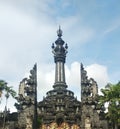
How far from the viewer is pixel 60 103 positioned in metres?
65.6

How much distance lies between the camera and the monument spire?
75.8 meters

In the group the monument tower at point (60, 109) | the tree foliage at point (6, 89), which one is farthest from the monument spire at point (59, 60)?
the tree foliage at point (6, 89)

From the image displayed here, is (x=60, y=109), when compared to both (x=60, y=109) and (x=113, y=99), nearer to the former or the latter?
(x=60, y=109)

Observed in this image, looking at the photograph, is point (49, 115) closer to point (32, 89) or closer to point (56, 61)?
point (32, 89)

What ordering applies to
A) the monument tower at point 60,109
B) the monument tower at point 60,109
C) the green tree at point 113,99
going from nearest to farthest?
the green tree at point 113,99, the monument tower at point 60,109, the monument tower at point 60,109

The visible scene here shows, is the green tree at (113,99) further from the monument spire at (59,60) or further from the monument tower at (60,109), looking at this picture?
the monument spire at (59,60)

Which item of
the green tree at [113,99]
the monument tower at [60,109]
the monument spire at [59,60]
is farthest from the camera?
the monument spire at [59,60]

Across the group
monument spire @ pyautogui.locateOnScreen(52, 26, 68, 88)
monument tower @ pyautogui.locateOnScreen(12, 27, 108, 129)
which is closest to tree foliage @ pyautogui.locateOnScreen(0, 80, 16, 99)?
monument tower @ pyautogui.locateOnScreen(12, 27, 108, 129)

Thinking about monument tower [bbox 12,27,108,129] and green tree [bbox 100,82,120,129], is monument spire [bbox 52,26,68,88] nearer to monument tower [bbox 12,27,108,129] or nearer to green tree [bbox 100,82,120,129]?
monument tower [bbox 12,27,108,129]

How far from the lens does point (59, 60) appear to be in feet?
261

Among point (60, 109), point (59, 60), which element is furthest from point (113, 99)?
point (59, 60)

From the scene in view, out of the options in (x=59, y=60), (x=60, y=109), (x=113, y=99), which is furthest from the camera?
(x=59, y=60)

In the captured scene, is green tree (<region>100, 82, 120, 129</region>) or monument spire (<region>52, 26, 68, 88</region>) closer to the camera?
green tree (<region>100, 82, 120, 129</region>)

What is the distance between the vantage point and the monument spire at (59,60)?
75.8m
